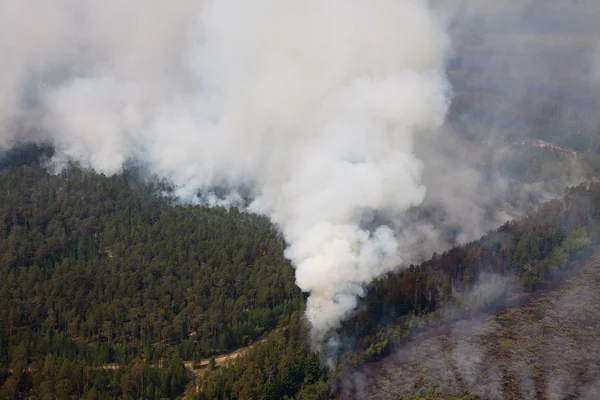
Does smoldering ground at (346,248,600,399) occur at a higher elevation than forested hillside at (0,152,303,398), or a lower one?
lower

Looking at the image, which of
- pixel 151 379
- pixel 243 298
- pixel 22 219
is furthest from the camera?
pixel 22 219

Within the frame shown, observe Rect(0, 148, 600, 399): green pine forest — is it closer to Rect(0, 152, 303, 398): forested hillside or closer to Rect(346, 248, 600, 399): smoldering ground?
Rect(0, 152, 303, 398): forested hillside

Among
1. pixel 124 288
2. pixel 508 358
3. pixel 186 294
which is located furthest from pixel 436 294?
pixel 124 288

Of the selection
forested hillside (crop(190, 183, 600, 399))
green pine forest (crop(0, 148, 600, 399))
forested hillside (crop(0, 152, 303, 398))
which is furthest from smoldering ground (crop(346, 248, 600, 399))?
forested hillside (crop(0, 152, 303, 398))

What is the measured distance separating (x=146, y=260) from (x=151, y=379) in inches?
1117

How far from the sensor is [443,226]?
315 feet

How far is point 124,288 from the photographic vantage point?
6931 cm

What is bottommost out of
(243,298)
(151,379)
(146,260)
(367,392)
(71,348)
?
(367,392)

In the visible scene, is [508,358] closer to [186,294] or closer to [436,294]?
[436,294]

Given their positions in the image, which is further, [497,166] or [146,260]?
[497,166]

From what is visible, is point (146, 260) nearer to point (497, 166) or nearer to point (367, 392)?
point (367, 392)

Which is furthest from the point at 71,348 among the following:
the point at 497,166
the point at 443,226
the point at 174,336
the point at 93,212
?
the point at 497,166

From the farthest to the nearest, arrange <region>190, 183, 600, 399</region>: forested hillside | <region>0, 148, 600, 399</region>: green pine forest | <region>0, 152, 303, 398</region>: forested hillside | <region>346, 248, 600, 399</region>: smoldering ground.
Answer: <region>0, 152, 303, 398</region>: forested hillside → <region>0, 148, 600, 399</region>: green pine forest → <region>190, 183, 600, 399</region>: forested hillside → <region>346, 248, 600, 399</region>: smoldering ground

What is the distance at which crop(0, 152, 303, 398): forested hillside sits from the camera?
173 feet
